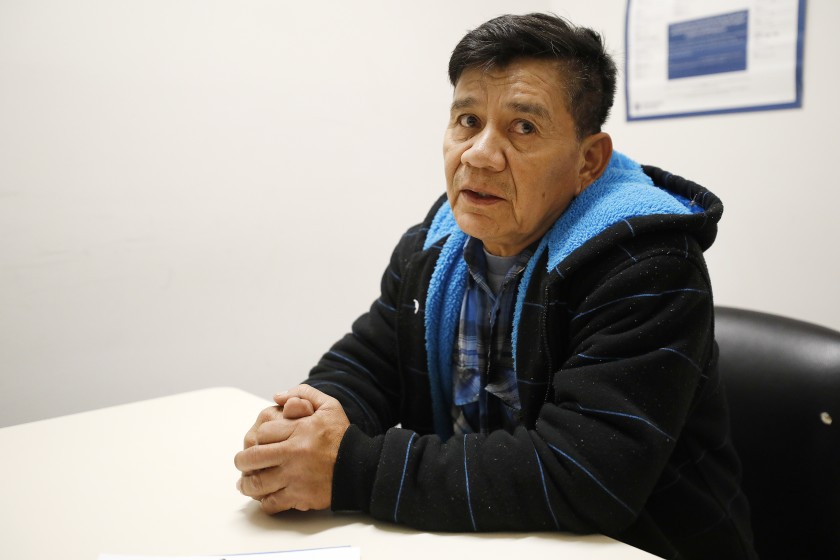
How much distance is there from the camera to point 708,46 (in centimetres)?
201

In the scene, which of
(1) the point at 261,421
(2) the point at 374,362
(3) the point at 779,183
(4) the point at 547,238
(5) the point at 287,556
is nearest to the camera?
(5) the point at 287,556

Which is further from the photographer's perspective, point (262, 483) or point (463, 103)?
point (463, 103)

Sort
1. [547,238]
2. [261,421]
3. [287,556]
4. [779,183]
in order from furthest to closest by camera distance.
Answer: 1. [779,183]
2. [547,238]
3. [261,421]
4. [287,556]

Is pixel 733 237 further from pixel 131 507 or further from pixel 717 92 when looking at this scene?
pixel 131 507

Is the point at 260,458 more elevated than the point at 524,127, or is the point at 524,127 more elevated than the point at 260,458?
the point at 524,127

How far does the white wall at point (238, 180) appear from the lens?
5.48 ft

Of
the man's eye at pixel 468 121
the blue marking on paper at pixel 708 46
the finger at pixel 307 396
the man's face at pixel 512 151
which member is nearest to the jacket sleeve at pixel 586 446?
the finger at pixel 307 396

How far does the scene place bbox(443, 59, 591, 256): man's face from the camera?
3.39 feet

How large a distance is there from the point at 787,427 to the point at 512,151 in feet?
2.19

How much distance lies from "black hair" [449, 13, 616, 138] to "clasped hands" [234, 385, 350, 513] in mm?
619

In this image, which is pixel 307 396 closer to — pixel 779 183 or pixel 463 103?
pixel 463 103

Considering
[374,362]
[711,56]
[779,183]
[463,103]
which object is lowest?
[374,362]

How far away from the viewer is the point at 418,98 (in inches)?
95.1

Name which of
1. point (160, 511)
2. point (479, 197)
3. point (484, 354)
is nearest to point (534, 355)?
point (484, 354)
